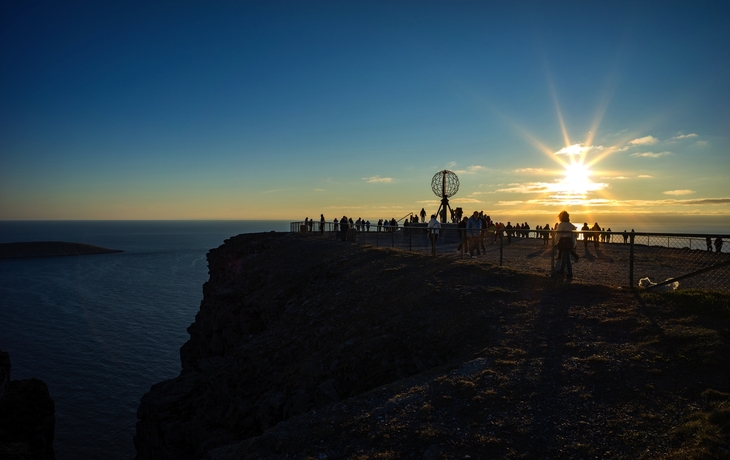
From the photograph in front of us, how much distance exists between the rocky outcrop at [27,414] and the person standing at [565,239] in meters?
15.1

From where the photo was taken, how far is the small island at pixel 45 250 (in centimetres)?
11162

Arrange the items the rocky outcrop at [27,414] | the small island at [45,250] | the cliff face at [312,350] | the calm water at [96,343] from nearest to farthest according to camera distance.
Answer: the cliff face at [312,350]
the rocky outcrop at [27,414]
the calm water at [96,343]
the small island at [45,250]

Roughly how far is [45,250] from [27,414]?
130 metres

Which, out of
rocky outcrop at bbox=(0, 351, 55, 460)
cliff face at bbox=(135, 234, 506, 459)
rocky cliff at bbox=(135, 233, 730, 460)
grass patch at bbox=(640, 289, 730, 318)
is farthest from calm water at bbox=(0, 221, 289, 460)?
grass patch at bbox=(640, 289, 730, 318)

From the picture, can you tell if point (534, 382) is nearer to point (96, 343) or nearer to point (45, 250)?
point (96, 343)

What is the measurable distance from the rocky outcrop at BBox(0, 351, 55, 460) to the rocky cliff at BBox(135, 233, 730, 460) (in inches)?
102

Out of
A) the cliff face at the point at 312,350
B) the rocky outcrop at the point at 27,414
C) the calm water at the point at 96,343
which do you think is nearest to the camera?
the cliff face at the point at 312,350

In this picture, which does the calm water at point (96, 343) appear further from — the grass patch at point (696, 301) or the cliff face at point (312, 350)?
the grass patch at point (696, 301)

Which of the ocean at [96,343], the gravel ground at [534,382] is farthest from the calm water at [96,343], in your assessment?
the gravel ground at [534,382]

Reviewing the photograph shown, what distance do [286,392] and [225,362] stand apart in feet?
17.4

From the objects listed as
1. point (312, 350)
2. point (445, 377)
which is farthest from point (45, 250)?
point (445, 377)

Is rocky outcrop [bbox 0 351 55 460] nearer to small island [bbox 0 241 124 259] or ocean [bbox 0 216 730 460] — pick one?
ocean [bbox 0 216 730 460]

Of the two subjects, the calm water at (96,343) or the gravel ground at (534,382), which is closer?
the gravel ground at (534,382)

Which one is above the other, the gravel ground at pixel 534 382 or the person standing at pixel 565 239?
the person standing at pixel 565 239
